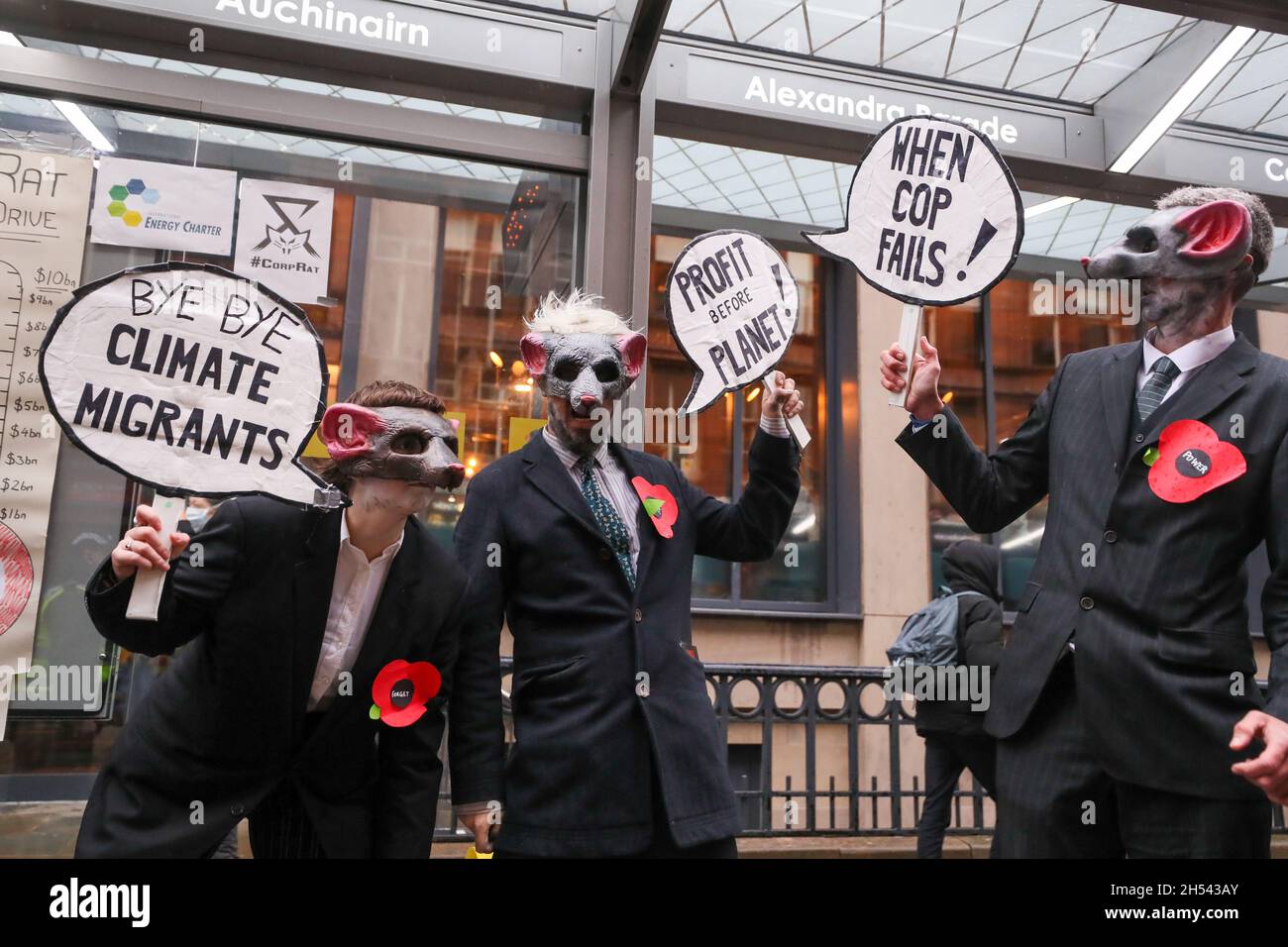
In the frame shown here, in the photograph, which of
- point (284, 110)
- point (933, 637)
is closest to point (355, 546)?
point (284, 110)

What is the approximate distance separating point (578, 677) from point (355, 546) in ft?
2.21

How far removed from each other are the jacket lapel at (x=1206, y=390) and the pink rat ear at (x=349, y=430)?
1.89 metres

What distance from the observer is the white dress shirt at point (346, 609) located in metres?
2.42

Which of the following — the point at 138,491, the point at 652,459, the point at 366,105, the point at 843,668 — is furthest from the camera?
the point at 843,668

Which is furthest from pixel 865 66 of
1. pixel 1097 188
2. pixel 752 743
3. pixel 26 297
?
pixel 752 743

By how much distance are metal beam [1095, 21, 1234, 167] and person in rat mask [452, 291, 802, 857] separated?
250cm

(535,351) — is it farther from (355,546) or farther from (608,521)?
(355,546)

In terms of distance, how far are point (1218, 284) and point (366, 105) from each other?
2915mm

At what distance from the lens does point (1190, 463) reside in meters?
2.26

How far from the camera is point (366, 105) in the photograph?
11.9 feet

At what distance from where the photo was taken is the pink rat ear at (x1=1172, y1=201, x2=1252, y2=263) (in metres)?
2.38

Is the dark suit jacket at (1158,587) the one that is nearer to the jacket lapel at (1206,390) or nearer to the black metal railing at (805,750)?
the jacket lapel at (1206,390)

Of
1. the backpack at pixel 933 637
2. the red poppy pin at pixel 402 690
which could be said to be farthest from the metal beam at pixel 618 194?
the backpack at pixel 933 637
